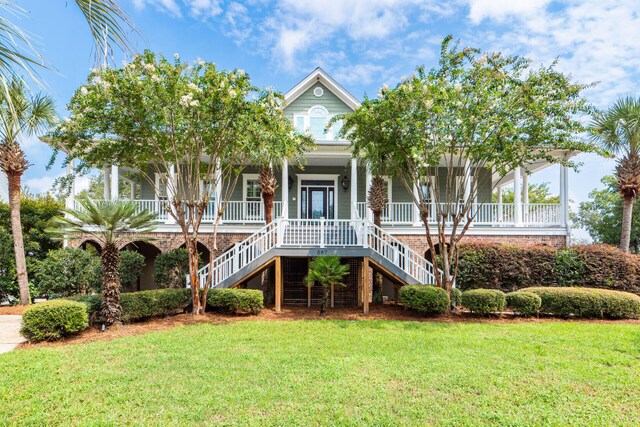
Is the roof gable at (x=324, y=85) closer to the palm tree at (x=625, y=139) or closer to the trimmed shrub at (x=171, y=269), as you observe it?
the trimmed shrub at (x=171, y=269)

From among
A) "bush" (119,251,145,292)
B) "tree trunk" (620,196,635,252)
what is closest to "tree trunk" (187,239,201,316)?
"bush" (119,251,145,292)

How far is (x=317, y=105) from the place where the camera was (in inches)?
613

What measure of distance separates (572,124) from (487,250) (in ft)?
14.6

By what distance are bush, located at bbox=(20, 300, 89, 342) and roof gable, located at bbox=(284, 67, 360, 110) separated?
1136cm

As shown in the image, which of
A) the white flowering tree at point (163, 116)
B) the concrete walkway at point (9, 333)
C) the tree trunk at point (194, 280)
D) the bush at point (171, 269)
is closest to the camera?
the concrete walkway at point (9, 333)

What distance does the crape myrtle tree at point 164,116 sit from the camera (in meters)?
7.92

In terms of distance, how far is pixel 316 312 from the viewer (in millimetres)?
10312

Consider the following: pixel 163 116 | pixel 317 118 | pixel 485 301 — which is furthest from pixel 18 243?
pixel 485 301

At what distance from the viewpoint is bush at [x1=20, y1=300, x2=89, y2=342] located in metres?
6.95

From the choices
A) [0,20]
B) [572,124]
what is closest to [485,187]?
[572,124]

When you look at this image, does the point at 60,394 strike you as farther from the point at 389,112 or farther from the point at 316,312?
the point at 389,112

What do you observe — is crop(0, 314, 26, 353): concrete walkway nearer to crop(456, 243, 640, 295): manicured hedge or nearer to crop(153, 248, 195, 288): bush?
crop(153, 248, 195, 288): bush

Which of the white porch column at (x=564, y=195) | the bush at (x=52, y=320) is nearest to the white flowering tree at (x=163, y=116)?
the bush at (x=52, y=320)

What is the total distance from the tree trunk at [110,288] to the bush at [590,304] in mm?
11293
